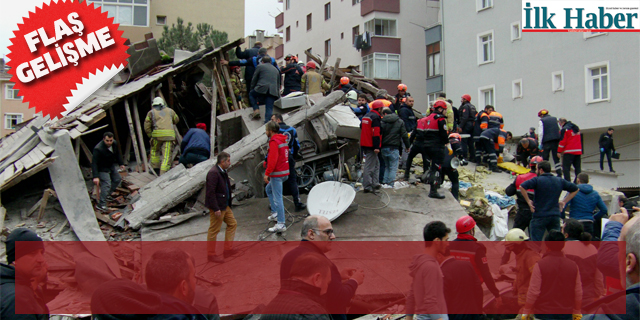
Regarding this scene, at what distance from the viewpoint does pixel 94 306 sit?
238cm

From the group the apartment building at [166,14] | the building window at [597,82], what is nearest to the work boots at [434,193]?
the building window at [597,82]

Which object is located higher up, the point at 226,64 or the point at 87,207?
the point at 226,64

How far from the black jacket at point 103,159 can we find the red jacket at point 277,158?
3.40m

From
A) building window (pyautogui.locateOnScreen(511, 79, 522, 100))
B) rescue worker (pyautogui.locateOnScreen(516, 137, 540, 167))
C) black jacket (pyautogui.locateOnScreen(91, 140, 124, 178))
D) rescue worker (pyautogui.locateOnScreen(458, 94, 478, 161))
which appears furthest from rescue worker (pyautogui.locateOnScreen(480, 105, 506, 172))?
building window (pyautogui.locateOnScreen(511, 79, 522, 100))

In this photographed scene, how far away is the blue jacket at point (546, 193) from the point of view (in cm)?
689

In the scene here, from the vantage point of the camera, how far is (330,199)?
324 inches

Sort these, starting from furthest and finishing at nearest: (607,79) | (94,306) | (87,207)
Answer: (607,79)
(87,207)
(94,306)

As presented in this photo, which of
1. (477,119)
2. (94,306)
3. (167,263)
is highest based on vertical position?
(477,119)

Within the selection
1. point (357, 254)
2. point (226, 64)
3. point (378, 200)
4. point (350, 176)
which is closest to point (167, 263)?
Answer: point (357, 254)

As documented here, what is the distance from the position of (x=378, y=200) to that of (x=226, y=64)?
6159 millimetres

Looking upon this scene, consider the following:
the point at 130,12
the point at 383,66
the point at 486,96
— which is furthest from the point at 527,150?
the point at 130,12

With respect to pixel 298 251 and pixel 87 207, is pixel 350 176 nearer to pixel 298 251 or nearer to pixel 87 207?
pixel 87 207

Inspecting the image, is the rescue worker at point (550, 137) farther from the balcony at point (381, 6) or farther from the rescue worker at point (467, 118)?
the balcony at point (381, 6)

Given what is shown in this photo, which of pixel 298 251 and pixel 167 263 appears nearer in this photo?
pixel 167 263
